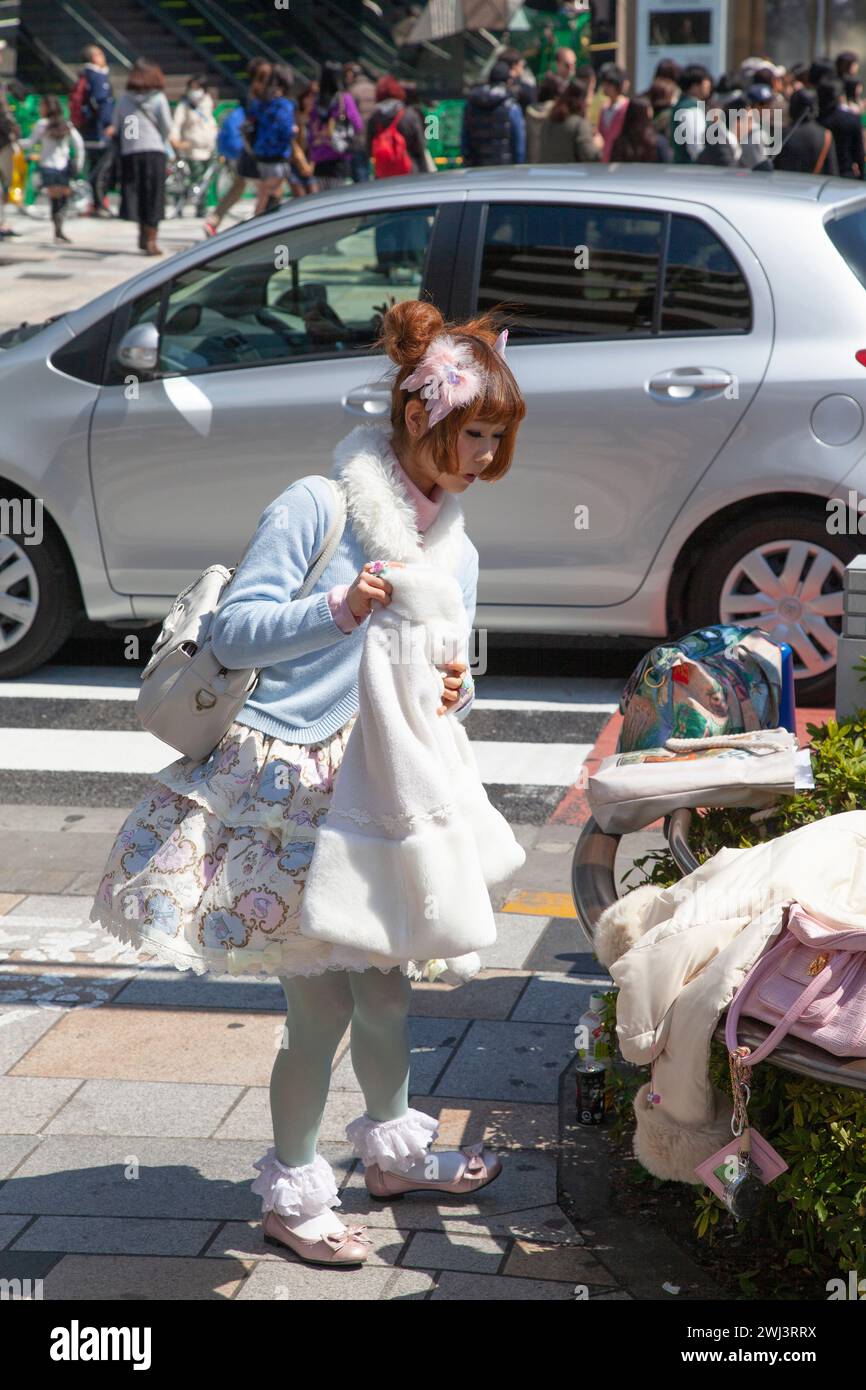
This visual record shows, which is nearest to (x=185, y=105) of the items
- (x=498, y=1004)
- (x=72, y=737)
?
(x=72, y=737)

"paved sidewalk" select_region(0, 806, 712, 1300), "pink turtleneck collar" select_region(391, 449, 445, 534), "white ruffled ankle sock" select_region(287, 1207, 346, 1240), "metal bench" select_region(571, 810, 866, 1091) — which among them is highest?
"pink turtleneck collar" select_region(391, 449, 445, 534)

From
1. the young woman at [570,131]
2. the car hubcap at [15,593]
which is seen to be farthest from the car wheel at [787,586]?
the young woman at [570,131]

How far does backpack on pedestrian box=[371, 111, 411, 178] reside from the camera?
657 inches

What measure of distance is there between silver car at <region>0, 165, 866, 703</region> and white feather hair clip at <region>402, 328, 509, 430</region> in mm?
3276

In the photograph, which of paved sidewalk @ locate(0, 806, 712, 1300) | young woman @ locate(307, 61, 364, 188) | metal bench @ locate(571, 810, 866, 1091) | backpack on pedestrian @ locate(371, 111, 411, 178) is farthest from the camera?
young woman @ locate(307, 61, 364, 188)

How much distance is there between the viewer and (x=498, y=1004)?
433 cm

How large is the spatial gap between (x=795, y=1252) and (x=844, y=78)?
1661 centimetres

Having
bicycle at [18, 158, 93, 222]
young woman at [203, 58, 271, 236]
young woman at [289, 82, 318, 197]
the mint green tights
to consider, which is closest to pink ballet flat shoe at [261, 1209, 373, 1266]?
the mint green tights

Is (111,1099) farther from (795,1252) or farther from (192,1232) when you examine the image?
(795,1252)

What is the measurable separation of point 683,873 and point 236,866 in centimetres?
91

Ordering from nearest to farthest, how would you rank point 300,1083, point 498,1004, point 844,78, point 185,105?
point 300,1083 → point 498,1004 → point 844,78 → point 185,105

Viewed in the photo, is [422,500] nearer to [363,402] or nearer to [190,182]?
[363,402]

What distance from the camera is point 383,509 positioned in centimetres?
301

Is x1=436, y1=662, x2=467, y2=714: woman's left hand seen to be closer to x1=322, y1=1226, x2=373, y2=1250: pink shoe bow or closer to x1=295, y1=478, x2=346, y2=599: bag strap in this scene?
x1=295, y1=478, x2=346, y2=599: bag strap
